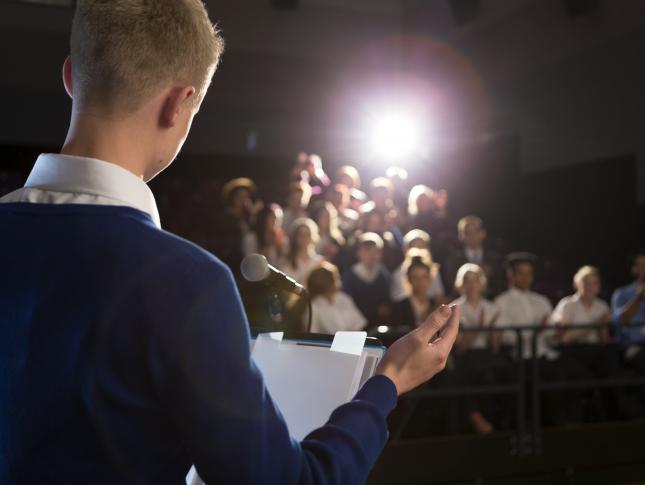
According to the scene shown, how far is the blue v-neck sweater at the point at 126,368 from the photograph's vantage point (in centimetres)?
73

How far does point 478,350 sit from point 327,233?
144cm

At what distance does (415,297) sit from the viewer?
15.9ft

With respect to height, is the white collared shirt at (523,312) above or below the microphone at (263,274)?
below

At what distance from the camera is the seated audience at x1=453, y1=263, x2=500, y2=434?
4520 mm

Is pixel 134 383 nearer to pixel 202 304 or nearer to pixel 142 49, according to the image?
pixel 202 304

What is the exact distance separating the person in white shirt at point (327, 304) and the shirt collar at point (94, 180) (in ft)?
11.9

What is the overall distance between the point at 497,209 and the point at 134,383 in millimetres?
9169

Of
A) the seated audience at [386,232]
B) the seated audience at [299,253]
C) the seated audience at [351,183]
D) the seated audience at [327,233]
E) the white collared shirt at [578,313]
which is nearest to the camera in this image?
the seated audience at [299,253]

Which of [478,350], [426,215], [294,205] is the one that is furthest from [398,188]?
[478,350]

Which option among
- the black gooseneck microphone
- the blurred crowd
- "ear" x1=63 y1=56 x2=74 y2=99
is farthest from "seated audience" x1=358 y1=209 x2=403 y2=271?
"ear" x1=63 y1=56 x2=74 y2=99

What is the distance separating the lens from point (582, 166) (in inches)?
328

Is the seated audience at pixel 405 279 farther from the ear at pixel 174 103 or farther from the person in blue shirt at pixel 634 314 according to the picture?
the ear at pixel 174 103

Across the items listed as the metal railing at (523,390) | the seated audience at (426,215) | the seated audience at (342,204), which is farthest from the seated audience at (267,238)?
the seated audience at (426,215)

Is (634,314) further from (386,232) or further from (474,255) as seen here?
(386,232)
